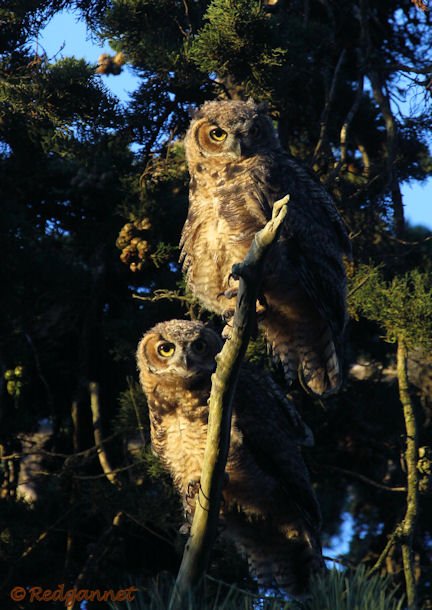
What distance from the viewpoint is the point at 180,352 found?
16.3 feet

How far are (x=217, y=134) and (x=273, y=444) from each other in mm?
1657

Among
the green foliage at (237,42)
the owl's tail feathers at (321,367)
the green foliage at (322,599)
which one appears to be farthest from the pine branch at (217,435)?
the green foliage at (237,42)

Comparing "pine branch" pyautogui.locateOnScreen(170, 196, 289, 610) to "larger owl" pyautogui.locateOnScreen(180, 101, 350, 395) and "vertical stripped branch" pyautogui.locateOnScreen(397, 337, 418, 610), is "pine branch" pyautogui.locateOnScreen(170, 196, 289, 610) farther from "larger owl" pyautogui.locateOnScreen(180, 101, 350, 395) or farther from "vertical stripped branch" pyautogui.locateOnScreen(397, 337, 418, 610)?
"vertical stripped branch" pyautogui.locateOnScreen(397, 337, 418, 610)

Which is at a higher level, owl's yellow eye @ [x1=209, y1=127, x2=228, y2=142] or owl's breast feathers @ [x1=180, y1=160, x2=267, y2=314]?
owl's yellow eye @ [x1=209, y1=127, x2=228, y2=142]

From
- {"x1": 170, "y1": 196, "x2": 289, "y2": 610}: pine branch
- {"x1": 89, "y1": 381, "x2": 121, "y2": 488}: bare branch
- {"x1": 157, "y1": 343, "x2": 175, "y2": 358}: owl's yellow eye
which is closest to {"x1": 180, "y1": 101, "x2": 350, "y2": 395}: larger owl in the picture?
{"x1": 157, "y1": 343, "x2": 175, "y2": 358}: owl's yellow eye

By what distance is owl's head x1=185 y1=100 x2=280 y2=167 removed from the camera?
4754mm

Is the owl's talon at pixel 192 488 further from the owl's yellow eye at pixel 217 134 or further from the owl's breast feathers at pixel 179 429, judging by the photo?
the owl's yellow eye at pixel 217 134

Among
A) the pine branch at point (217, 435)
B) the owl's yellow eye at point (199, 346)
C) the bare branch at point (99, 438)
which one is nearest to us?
the pine branch at point (217, 435)

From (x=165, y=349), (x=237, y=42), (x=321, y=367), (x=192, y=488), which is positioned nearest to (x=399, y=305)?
(x=321, y=367)

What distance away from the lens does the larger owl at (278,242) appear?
183 inches

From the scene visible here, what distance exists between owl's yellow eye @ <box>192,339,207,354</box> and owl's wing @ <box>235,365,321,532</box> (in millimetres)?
285

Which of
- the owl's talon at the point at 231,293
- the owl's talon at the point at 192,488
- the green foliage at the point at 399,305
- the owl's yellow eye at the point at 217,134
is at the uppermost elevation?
the owl's yellow eye at the point at 217,134

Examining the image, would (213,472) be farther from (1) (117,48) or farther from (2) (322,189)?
(1) (117,48)

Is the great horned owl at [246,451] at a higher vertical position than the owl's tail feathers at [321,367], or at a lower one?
lower
